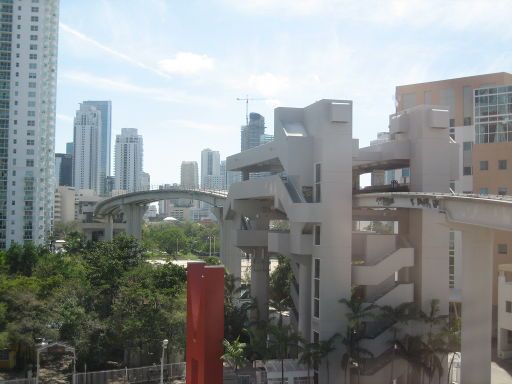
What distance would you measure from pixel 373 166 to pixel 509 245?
1403cm

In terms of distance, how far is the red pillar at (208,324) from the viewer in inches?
962

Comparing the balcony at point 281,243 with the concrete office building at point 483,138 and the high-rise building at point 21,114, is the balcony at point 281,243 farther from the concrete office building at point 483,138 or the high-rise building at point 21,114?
the high-rise building at point 21,114

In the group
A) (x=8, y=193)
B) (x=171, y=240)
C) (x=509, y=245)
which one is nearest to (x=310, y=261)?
(x=509, y=245)

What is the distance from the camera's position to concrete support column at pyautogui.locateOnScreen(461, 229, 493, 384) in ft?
73.1

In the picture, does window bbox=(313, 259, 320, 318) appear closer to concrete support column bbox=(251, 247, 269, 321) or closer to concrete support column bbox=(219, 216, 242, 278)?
concrete support column bbox=(251, 247, 269, 321)

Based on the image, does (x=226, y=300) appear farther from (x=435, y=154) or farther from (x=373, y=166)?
(x=435, y=154)

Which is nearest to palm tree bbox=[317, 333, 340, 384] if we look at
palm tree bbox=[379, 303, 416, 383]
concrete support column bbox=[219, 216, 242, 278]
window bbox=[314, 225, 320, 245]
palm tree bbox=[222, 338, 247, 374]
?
palm tree bbox=[379, 303, 416, 383]

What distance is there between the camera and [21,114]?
80250 millimetres

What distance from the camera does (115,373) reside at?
29.1 meters

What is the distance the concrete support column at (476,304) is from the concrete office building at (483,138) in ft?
54.2

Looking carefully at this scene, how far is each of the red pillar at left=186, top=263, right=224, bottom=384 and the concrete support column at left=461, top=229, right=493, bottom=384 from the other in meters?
9.91

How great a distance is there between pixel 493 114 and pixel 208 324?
27.6 metres

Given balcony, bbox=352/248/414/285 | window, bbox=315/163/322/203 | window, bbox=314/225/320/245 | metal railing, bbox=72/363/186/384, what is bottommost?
metal railing, bbox=72/363/186/384

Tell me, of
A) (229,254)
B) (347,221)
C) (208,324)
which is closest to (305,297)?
(347,221)
